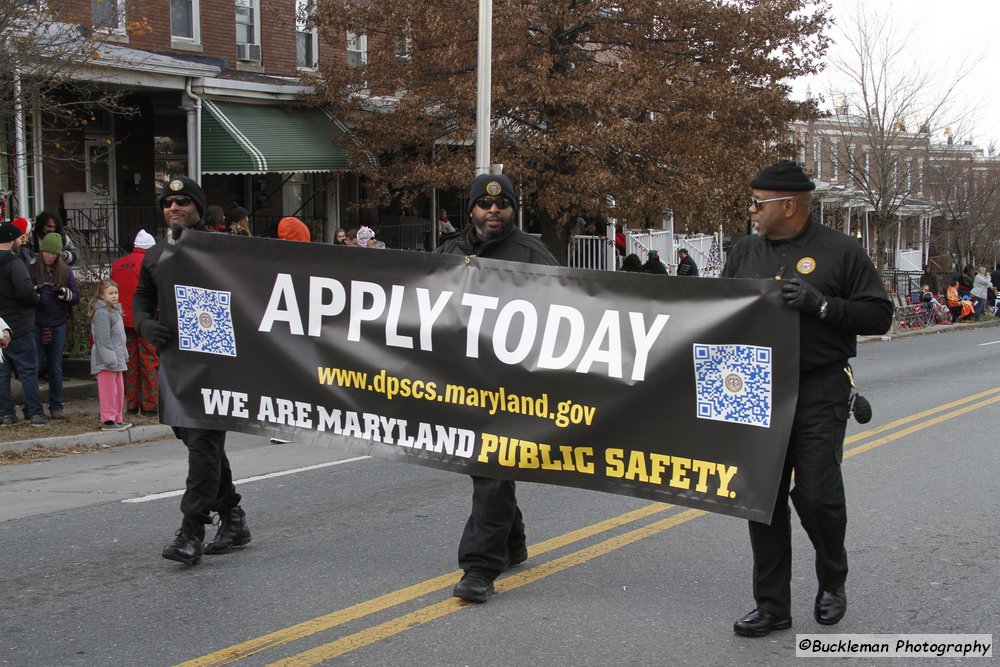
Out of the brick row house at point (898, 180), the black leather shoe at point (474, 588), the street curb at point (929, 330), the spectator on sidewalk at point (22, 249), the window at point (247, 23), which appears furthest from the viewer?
the brick row house at point (898, 180)

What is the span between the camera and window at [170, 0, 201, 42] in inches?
776

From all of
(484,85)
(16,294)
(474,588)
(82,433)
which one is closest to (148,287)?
(474,588)

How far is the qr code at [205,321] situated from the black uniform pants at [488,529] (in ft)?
5.27

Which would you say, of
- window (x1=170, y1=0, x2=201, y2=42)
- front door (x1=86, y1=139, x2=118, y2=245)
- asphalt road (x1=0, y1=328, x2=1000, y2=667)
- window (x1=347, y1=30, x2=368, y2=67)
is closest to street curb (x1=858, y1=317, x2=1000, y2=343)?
window (x1=347, y1=30, x2=368, y2=67)

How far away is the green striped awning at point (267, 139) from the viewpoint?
18.2m

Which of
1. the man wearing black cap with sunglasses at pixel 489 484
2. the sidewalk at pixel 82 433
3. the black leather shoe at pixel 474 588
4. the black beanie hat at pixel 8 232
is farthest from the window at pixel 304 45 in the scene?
the black leather shoe at pixel 474 588

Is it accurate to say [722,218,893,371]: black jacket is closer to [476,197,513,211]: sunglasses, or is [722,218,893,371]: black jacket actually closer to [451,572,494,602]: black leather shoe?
[476,197,513,211]: sunglasses

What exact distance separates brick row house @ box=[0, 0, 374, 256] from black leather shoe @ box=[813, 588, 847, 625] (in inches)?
531

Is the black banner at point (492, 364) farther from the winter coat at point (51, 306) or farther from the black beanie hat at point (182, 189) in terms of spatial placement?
the winter coat at point (51, 306)

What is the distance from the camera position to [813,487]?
450 cm

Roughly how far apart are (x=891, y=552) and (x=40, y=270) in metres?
9.04

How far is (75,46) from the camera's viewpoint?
540 inches

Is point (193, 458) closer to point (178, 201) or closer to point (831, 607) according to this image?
point (178, 201)

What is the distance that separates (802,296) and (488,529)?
1816 millimetres
